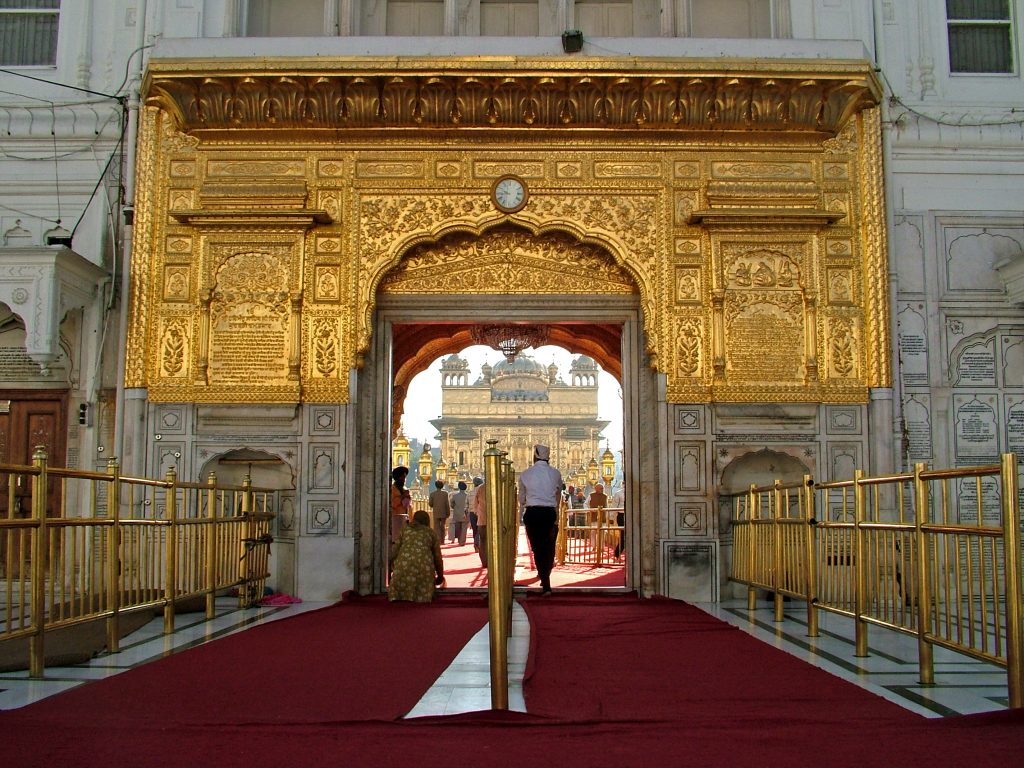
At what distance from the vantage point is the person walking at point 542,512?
8156mm

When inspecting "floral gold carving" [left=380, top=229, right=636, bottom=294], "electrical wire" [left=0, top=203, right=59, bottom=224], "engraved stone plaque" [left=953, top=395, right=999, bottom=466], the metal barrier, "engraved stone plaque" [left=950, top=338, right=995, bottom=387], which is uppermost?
"electrical wire" [left=0, top=203, right=59, bottom=224]

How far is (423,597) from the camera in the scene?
754cm

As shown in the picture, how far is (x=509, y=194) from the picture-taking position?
27.2 ft

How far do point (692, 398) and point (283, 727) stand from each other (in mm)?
5347

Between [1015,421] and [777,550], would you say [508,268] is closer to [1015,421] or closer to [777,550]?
[777,550]

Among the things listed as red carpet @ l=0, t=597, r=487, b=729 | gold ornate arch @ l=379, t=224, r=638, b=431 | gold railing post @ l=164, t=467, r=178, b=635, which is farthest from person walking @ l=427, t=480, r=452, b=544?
gold railing post @ l=164, t=467, r=178, b=635

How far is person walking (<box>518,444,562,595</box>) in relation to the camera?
26.8 feet

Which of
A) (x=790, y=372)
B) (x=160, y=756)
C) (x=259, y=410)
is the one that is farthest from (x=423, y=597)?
(x=160, y=756)

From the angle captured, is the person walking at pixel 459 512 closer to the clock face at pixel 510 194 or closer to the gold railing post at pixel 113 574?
the clock face at pixel 510 194

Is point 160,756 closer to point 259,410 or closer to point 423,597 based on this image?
point 423,597

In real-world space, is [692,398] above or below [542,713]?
above

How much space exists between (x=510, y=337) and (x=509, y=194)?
3.77 meters

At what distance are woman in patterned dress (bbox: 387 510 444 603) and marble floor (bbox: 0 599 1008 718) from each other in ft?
3.11

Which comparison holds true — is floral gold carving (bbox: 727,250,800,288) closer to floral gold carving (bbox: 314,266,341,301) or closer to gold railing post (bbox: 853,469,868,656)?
floral gold carving (bbox: 314,266,341,301)
